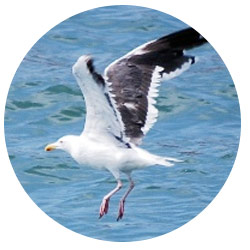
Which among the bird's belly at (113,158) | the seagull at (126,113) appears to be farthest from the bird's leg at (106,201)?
the bird's belly at (113,158)

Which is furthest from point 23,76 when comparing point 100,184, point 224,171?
point 224,171

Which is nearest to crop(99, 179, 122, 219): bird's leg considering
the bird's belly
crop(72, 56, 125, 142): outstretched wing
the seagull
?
the seagull

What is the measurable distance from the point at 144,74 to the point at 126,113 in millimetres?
244

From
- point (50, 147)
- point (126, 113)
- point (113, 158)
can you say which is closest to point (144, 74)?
point (126, 113)

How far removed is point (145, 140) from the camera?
5.41 metres

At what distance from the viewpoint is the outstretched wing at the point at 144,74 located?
17.7ft

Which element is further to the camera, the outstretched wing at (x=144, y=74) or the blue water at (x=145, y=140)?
the blue water at (x=145, y=140)

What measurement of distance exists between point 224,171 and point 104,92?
0.83m

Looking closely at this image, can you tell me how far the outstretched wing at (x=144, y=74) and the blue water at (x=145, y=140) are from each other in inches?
2.7

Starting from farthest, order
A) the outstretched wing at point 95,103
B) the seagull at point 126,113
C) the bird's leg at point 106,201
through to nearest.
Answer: the bird's leg at point 106,201
the seagull at point 126,113
the outstretched wing at point 95,103

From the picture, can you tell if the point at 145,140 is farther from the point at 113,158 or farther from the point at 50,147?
the point at 50,147

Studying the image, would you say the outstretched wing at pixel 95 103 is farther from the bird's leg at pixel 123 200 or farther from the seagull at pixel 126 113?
the bird's leg at pixel 123 200

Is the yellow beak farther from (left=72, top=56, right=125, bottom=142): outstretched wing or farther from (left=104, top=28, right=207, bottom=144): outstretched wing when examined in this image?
(left=104, top=28, right=207, bottom=144): outstretched wing

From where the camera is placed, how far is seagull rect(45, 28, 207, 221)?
5293 mm
